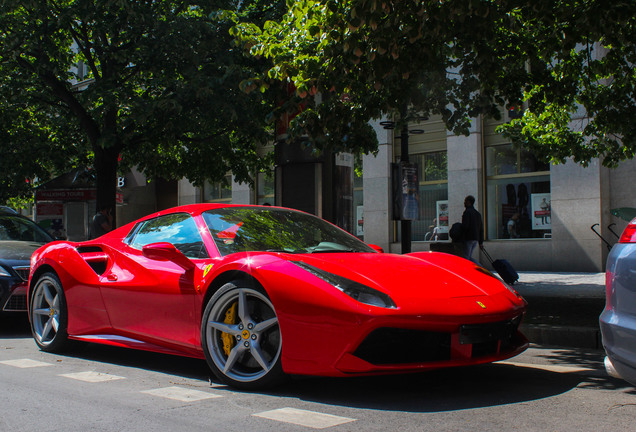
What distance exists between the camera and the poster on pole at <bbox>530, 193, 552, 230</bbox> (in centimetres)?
1764

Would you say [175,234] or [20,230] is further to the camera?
[20,230]

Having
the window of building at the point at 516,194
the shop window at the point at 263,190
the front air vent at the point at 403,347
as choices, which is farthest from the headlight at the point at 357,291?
the shop window at the point at 263,190

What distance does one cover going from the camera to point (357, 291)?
3934mm

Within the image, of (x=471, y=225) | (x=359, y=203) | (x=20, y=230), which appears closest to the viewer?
(x=20, y=230)

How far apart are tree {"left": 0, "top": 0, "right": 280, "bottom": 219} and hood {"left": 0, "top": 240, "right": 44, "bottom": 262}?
4.35m

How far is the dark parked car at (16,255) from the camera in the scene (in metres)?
7.33

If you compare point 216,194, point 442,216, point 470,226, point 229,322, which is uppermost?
point 216,194

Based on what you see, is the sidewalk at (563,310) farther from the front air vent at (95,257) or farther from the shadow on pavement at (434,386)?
the front air vent at (95,257)

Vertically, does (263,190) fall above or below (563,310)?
above

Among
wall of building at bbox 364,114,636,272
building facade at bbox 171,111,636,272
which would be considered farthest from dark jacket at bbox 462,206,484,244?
wall of building at bbox 364,114,636,272

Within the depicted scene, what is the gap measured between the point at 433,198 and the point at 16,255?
45.4 feet

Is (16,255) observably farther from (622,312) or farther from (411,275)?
(622,312)

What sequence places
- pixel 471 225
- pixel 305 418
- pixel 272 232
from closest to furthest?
pixel 305 418 < pixel 272 232 < pixel 471 225

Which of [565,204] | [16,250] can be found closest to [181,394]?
[16,250]
